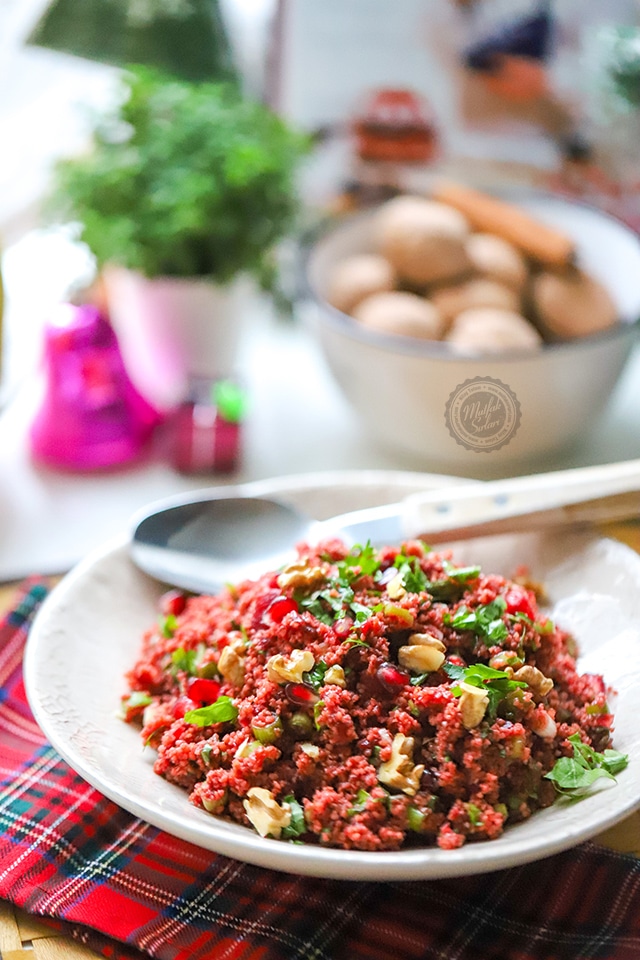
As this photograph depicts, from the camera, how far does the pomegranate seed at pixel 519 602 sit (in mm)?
951

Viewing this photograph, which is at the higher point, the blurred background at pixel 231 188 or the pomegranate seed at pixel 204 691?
the blurred background at pixel 231 188

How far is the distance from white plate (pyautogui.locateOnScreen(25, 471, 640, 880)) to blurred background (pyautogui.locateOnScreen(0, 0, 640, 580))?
0.82ft

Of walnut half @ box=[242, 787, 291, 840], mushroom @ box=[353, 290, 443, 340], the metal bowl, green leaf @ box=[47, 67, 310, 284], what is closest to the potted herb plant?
green leaf @ box=[47, 67, 310, 284]

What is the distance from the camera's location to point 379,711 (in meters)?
0.86

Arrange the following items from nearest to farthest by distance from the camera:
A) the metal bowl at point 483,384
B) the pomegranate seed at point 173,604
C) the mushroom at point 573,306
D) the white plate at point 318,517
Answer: the white plate at point 318,517, the pomegranate seed at point 173,604, the metal bowl at point 483,384, the mushroom at point 573,306

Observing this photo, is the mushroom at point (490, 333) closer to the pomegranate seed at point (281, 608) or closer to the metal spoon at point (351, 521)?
the metal spoon at point (351, 521)

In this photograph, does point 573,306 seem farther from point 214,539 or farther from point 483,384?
point 214,539

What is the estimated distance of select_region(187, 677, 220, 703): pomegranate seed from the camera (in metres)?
0.93

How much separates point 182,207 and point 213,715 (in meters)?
0.87

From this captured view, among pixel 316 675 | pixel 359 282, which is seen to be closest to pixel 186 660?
pixel 316 675

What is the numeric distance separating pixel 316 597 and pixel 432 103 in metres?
1.26

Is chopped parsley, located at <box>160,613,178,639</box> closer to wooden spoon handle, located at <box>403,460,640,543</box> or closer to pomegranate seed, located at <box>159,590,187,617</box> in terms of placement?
pomegranate seed, located at <box>159,590,187,617</box>

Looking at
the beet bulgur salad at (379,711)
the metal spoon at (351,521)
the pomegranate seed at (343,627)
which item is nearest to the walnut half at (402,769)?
the beet bulgur salad at (379,711)

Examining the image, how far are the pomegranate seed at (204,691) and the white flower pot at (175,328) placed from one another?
75cm
